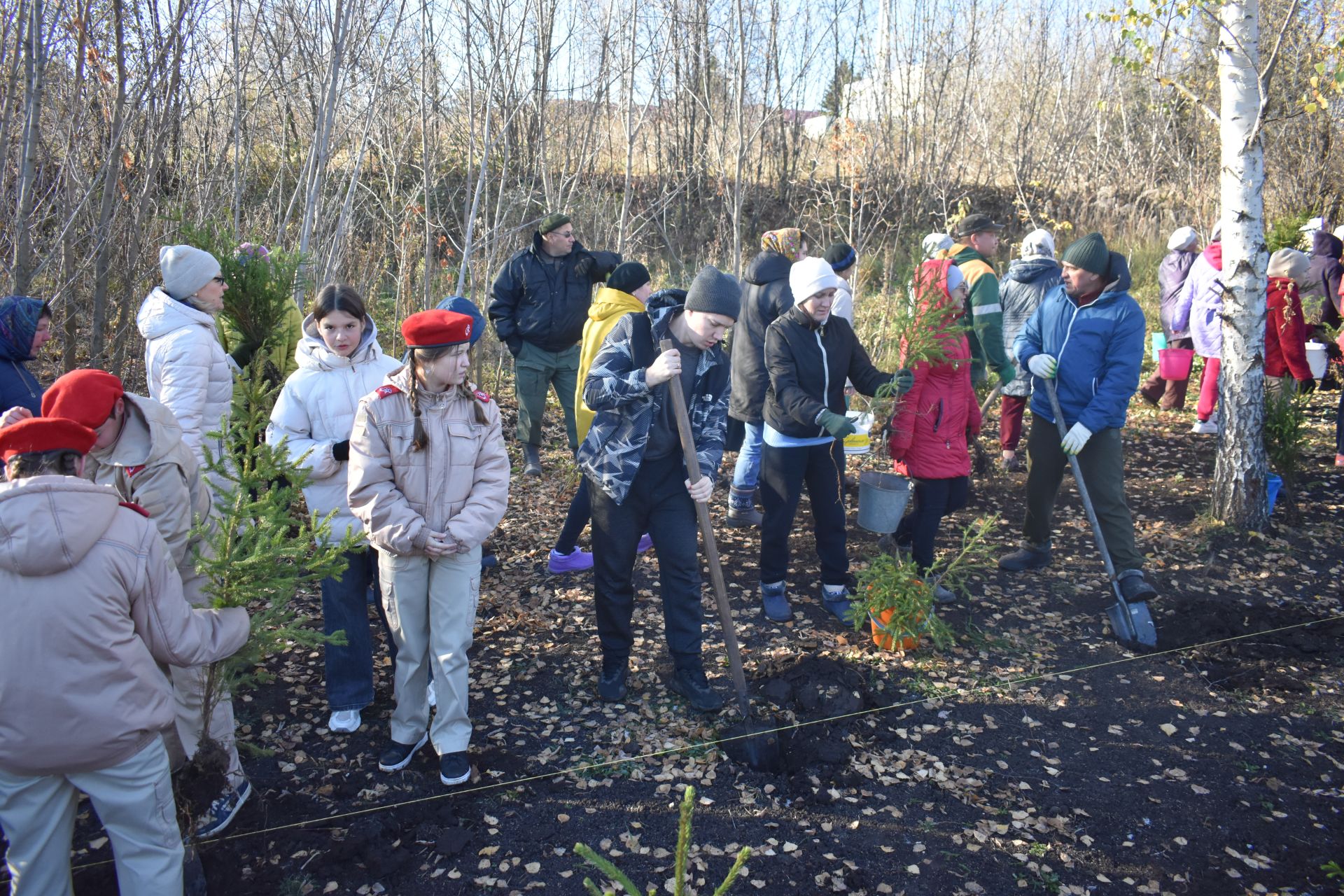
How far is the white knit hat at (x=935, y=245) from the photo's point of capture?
6.23 metres

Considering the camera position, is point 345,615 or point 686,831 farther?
point 345,615

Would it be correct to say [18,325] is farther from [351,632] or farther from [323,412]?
[351,632]

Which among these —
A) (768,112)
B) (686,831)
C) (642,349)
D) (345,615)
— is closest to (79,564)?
(345,615)

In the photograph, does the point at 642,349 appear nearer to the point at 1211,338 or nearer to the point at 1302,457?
the point at 1302,457

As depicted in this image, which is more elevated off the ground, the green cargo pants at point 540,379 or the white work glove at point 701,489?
the green cargo pants at point 540,379

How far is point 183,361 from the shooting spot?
3713 millimetres

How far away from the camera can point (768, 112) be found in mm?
9000

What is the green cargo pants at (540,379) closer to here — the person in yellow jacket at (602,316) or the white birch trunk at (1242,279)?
the person in yellow jacket at (602,316)

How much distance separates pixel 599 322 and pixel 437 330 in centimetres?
185

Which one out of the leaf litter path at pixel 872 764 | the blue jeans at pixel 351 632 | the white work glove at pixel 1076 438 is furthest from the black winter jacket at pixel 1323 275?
the blue jeans at pixel 351 632

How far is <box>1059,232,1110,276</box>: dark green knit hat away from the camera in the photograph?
15.3 ft

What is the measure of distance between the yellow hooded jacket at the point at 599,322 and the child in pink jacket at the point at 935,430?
1.60 meters

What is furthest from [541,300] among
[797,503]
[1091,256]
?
[1091,256]

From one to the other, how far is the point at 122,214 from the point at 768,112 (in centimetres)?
606
